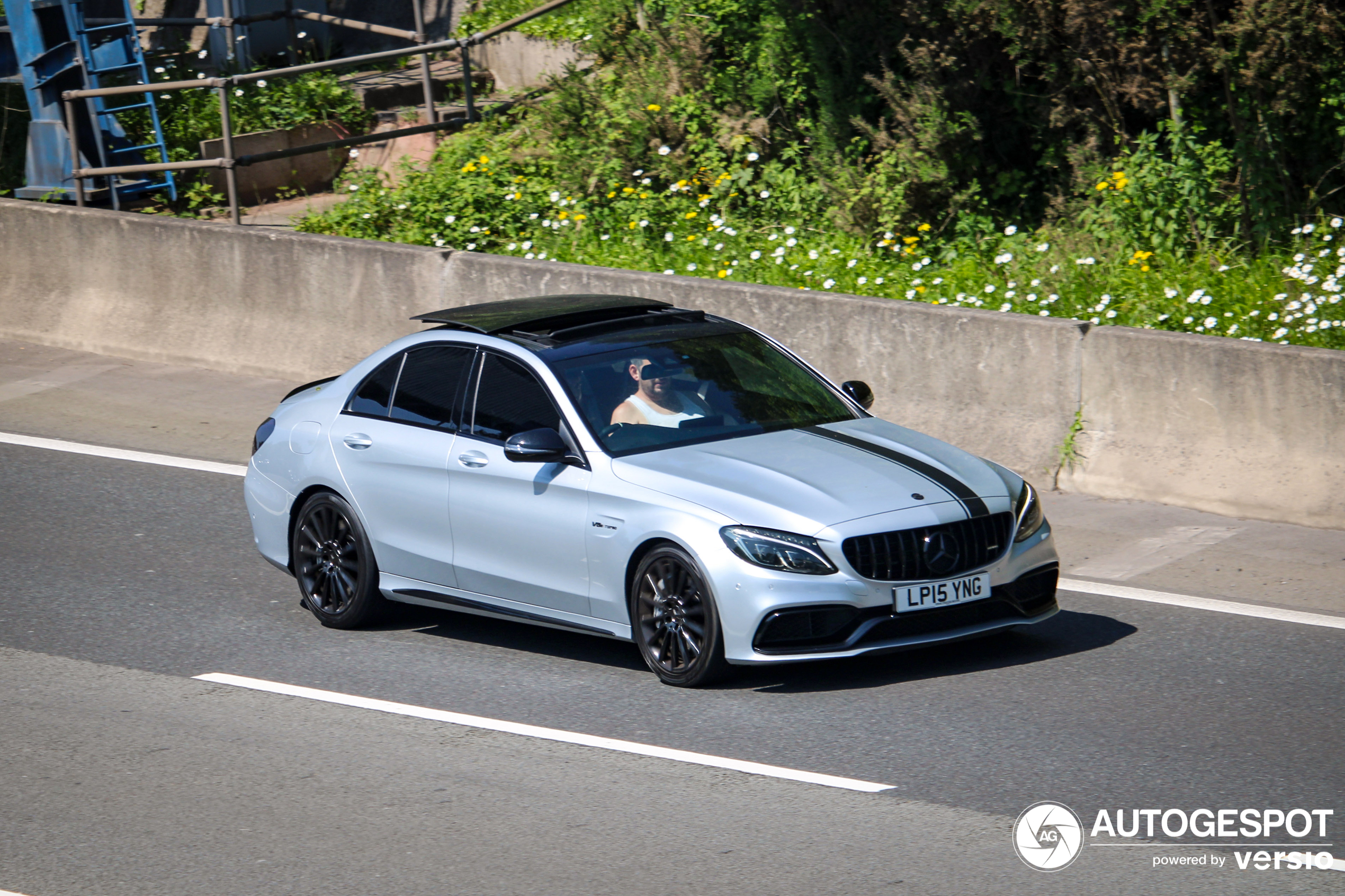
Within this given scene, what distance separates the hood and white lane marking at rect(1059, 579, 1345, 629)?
1.40m

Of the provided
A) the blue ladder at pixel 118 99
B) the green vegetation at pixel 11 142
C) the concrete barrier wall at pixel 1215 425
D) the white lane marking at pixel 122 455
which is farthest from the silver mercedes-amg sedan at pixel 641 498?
the green vegetation at pixel 11 142

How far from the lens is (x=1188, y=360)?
10.2 metres

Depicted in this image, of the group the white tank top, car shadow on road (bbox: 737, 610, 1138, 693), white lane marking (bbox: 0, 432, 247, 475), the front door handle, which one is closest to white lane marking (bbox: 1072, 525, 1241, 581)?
car shadow on road (bbox: 737, 610, 1138, 693)

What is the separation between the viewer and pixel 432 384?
336 inches

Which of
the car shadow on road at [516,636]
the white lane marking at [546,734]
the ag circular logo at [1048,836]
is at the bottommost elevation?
the car shadow on road at [516,636]

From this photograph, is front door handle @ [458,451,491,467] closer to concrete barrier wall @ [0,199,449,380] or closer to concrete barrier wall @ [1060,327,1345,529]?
concrete barrier wall @ [1060,327,1345,529]

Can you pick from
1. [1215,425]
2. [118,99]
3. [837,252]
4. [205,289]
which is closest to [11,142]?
[118,99]

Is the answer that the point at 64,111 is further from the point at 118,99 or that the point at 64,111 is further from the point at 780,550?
the point at 780,550

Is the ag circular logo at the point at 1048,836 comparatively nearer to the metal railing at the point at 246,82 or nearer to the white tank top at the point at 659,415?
the white tank top at the point at 659,415

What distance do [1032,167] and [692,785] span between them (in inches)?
414

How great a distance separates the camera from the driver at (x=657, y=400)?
7.93m

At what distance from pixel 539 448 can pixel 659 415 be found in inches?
24.2

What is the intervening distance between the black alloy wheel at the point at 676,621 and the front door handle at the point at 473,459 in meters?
1.03

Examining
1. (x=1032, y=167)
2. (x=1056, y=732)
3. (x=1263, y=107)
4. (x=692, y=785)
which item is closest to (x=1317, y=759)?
(x=1056, y=732)
